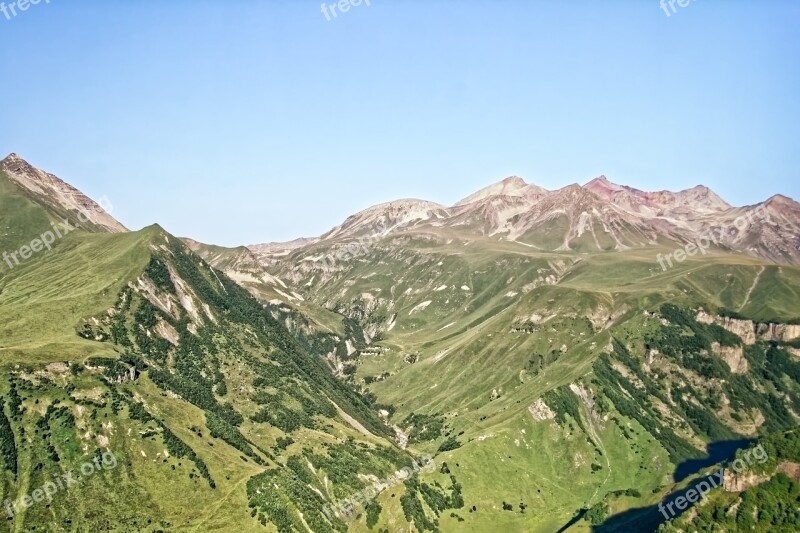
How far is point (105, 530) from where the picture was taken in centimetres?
19988

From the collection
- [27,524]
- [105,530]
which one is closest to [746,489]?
[105,530]

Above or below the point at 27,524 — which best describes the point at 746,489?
below

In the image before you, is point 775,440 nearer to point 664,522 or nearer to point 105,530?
point 664,522

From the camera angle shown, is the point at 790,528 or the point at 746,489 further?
the point at 746,489

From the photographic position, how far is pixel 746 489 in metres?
192

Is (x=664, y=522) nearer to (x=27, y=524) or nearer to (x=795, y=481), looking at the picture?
(x=795, y=481)

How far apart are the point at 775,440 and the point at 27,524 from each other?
221 m

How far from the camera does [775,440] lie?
199875 mm

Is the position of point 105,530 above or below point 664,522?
above

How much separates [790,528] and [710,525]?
64.8 ft

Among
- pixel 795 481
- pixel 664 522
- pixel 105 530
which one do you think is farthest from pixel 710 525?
pixel 105 530

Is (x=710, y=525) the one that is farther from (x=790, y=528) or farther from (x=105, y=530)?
(x=105, y=530)

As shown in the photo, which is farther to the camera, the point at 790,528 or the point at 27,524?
the point at 27,524

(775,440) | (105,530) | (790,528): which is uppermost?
(105,530)
